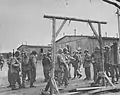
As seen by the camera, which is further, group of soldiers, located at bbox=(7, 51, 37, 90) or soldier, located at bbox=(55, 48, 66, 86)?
group of soldiers, located at bbox=(7, 51, 37, 90)

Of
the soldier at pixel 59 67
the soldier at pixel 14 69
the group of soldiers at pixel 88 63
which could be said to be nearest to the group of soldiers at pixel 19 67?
the soldier at pixel 14 69

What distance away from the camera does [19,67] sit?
959 centimetres

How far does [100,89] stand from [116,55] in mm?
2641

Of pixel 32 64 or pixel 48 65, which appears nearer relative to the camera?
pixel 32 64

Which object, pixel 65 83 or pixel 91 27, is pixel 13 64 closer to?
pixel 65 83

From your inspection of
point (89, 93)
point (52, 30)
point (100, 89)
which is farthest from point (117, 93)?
point (52, 30)

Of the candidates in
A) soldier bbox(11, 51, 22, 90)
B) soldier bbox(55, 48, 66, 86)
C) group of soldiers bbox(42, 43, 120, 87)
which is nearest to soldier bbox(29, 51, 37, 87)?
soldier bbox(11, 51, 22, 90)

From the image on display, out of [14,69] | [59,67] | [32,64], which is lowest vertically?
[14,69]

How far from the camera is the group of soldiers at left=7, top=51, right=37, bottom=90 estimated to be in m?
9.46

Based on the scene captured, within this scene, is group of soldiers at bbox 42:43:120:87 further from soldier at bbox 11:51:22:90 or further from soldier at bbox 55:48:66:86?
soldier at bbox 11:51:22:90

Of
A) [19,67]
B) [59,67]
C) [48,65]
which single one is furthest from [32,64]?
[59,67]

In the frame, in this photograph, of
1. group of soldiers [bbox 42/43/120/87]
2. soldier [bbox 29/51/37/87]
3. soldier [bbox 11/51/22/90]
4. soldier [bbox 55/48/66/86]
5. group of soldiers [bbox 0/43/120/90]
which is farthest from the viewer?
soldier [bbox 29/51/37/87]

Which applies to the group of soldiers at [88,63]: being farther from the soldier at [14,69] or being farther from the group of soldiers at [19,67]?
the soldier at [14,69]

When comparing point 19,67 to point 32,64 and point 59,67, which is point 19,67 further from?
point 59,67
